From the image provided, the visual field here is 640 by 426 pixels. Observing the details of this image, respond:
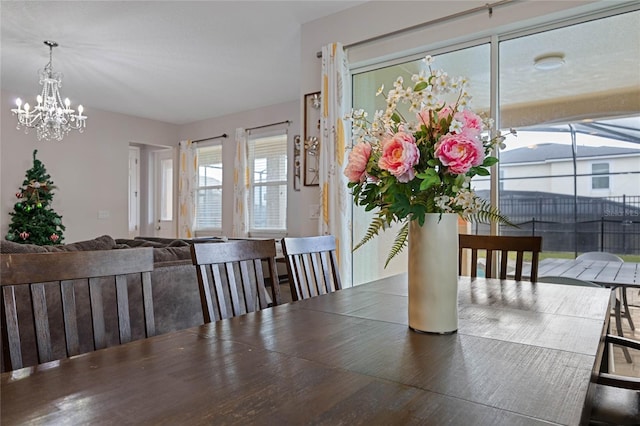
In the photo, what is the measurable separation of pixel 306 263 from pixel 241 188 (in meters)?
4.72

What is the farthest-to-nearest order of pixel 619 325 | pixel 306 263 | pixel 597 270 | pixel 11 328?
pixel 597 270 → pixel 619 325 → pixel 306 263 → pixel 11 328

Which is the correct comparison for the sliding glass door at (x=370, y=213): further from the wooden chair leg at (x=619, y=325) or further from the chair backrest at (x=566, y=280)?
the wooden chair leg at (x=619, y=325)

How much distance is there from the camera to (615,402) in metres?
1.17

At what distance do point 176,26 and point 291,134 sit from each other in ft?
8.45

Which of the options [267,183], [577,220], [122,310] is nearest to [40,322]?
[122,310]

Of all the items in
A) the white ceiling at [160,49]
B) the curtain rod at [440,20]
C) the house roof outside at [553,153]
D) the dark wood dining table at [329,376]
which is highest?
the white ceiling at [160,49]

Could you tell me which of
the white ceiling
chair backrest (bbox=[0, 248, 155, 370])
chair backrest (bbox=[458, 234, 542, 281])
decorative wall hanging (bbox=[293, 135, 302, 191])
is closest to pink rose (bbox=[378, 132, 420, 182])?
chair backrest (bbox=[0, 248, 155, 370])

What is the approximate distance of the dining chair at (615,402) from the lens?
3.17 feet

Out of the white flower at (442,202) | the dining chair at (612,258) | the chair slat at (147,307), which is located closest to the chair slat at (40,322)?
the chair slat at (147,307)

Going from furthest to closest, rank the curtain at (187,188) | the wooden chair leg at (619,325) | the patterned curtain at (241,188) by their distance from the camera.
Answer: the curtain at (187,188)
the patterned curtain at (241,188)
the wooden chair leg at (619,325)

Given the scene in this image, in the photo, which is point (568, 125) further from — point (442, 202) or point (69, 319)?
point (69, 319)

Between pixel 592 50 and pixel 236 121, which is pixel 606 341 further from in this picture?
pixel 236 121

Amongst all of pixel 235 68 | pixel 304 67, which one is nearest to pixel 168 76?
pixel 235 68

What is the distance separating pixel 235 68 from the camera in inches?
181
